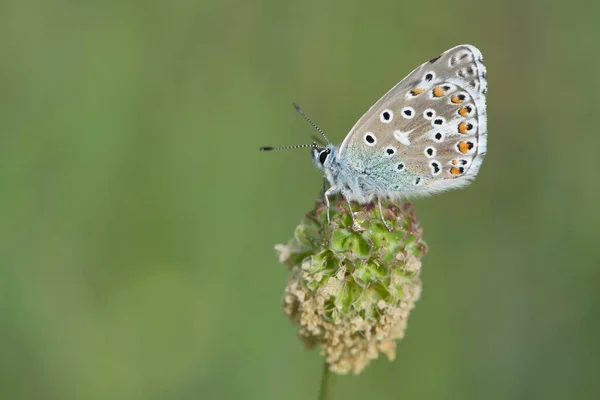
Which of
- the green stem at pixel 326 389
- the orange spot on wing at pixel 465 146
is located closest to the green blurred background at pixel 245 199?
the green stem at pixel 326 389

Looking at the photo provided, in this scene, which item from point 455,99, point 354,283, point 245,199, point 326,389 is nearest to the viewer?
point 326,389

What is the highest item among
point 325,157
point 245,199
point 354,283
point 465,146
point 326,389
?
point 465,146

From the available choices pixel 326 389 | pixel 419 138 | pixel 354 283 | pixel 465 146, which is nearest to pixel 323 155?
pixel 419 138

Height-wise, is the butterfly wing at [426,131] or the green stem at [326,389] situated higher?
the butterfly wing at [426,131]

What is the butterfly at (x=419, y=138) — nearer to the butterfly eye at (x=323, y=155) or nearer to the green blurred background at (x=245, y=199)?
the butterfly eye at (x=323, y=155)

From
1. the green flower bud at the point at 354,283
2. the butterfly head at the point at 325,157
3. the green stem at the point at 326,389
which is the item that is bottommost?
the green stem at the point at 326,389

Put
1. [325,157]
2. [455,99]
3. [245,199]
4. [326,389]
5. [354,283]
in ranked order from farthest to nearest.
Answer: [245,199] → [325,157] → [455,99] → [354,283] → [326,389]

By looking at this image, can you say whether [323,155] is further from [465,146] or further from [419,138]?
[465,146]

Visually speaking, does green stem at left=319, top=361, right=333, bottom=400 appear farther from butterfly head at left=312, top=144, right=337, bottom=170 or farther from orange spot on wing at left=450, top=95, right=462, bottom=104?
orange spot on wing at left=450, top=95, right=462, bottom=104
